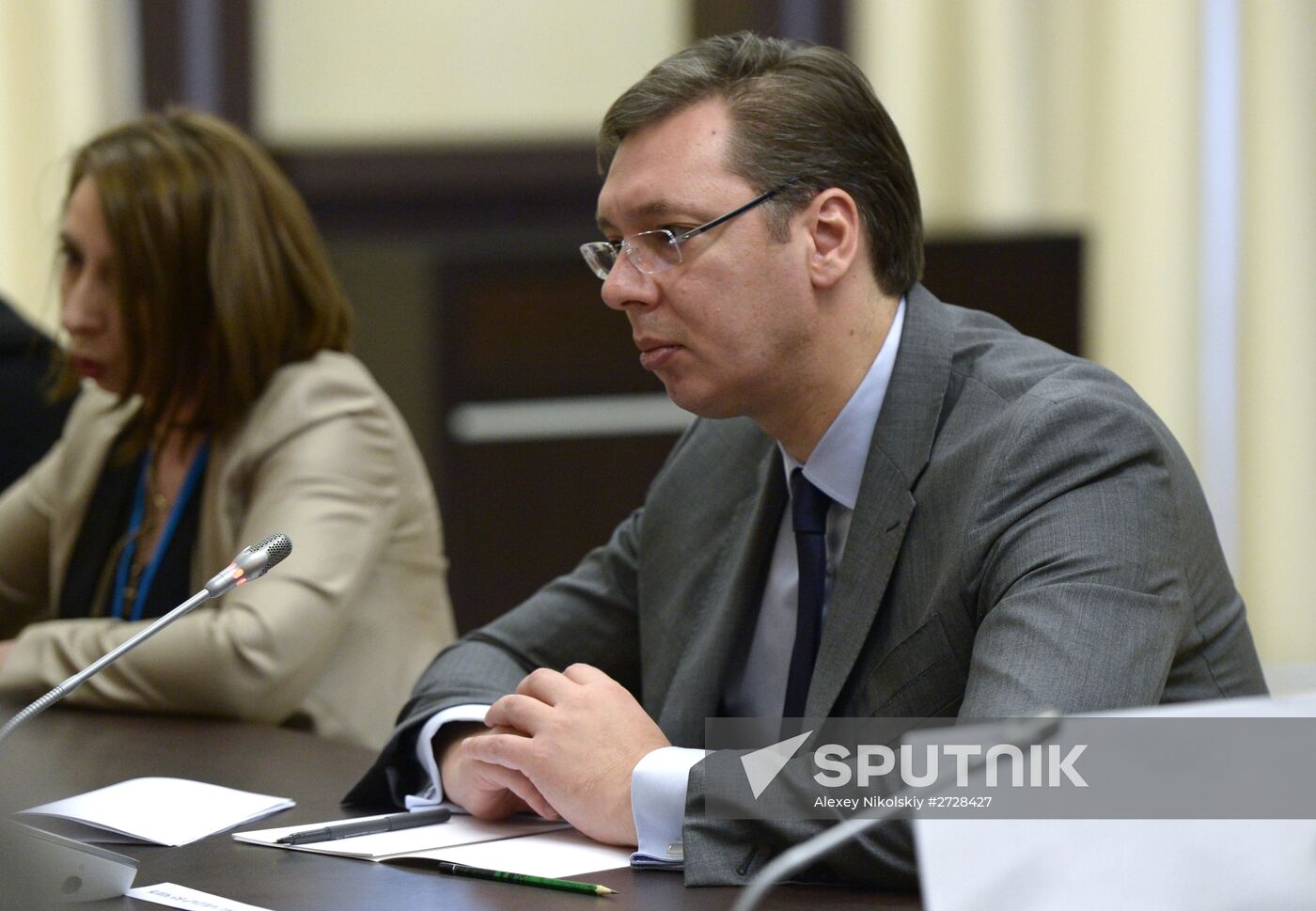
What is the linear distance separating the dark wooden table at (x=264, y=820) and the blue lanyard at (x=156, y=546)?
10.1 inches

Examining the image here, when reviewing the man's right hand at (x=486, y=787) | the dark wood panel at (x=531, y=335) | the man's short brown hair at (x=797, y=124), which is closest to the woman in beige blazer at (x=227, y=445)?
the man's right hand at (x=486, y=787)

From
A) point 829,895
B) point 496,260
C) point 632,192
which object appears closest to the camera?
point 829,895

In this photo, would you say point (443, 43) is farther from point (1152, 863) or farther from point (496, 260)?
point (1152, 863)

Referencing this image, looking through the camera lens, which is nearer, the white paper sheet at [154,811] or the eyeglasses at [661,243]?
the white paper sheet at [154,811]

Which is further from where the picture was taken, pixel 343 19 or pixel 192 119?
pixel 343 19

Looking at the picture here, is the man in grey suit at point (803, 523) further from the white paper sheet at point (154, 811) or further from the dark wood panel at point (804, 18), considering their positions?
the dark wood panel at point (804, 18)

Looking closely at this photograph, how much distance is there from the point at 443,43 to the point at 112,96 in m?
0.85

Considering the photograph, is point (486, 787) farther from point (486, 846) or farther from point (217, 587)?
point (217, 587)

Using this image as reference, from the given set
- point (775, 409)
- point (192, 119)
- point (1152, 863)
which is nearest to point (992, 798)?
point (1152, 863)

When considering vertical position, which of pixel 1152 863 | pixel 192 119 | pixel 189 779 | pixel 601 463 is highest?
pixel 192 119

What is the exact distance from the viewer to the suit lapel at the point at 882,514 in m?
1.54

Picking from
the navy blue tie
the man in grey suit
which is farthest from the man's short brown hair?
the navy blue tie

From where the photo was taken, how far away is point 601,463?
390cm

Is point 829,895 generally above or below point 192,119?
below
